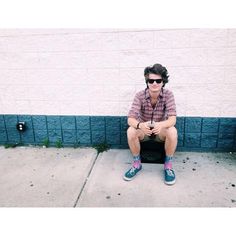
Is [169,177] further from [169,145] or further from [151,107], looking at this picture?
[151,107]

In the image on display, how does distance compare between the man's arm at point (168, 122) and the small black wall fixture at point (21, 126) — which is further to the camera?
the small black wall fixture at point (21, 126)

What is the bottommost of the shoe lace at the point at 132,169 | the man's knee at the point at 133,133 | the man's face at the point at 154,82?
the shoe lace at the point at 132,169

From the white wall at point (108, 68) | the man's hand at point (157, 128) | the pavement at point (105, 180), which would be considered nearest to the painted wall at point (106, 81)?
the white wall at point (108, 68)

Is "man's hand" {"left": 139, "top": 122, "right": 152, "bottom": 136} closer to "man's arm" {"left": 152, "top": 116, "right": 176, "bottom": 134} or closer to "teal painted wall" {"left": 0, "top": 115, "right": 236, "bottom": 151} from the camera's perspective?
"man's arm" {"left": 152, "top": 116, "right": 176, "bottom": 134}

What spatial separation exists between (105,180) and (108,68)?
1567 mm

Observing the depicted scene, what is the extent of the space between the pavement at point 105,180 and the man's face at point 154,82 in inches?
42.7

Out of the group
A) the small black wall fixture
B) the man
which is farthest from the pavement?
the small black wall fixture

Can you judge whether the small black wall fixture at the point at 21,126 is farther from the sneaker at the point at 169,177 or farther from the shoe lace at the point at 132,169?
the sneaker at the point at 169,177

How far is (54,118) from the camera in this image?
4402mm

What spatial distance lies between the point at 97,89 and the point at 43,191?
5.34ft

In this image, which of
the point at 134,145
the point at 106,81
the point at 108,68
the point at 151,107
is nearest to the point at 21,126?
the point at 106,81

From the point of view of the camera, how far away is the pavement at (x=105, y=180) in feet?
10.2

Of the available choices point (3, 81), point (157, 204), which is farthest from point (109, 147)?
point (3, 81)

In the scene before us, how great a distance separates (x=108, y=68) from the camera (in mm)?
4090
